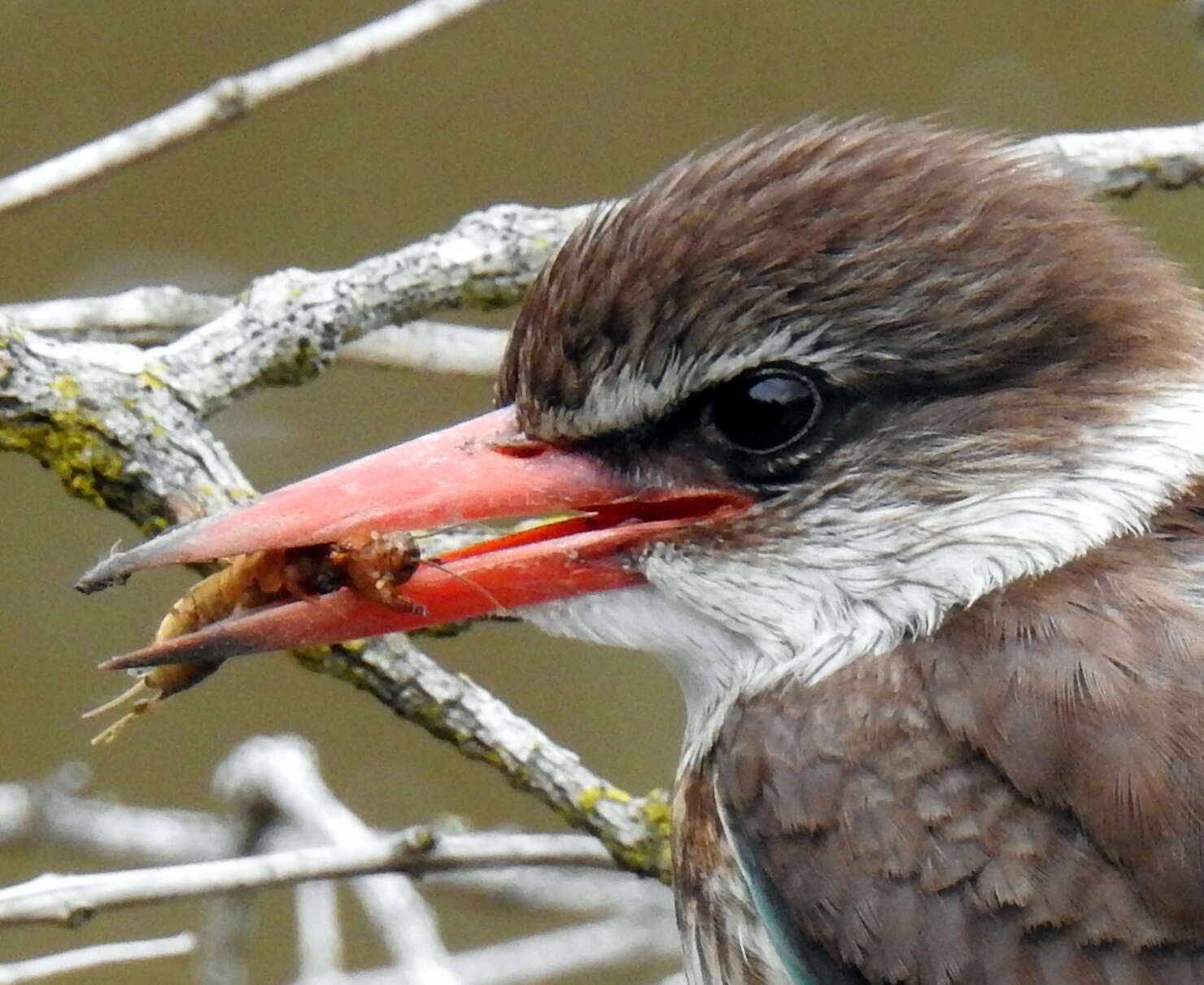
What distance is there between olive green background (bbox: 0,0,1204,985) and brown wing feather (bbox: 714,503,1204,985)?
4800mm

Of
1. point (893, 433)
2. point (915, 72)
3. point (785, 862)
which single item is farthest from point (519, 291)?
point (915, 72)

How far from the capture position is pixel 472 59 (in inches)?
307

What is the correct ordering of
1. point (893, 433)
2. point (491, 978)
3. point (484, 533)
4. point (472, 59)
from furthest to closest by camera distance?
1. point (472, 59)
2. point (491, 978)
3. point (484, 533)
4. point (893, 433)

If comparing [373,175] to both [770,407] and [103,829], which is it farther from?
[770,407]

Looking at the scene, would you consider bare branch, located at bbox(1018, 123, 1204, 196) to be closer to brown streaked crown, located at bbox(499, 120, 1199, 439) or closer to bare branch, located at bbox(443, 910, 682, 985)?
brown streaked crown, located at bbox(499, 120, 1199, 439)

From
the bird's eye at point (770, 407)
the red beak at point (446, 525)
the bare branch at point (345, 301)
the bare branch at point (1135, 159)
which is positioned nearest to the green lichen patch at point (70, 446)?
the bare branch at point (345, 301)

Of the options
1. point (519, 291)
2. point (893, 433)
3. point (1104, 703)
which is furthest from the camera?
point (519, 291)

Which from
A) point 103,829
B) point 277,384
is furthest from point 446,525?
point 103,829

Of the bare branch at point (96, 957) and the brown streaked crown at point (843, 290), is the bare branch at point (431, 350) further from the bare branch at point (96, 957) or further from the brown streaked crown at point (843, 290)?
the bare branch at point (96, 957)

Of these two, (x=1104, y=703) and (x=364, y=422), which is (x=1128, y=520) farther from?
(x=364, y=422)

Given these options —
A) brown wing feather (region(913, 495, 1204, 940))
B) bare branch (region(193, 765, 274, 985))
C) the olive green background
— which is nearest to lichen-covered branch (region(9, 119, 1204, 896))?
bare branch (region(193, 765, 274, 985))

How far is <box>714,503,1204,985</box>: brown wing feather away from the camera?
8.33ft

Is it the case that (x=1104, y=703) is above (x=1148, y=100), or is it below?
above

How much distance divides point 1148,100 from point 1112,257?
206 inches
